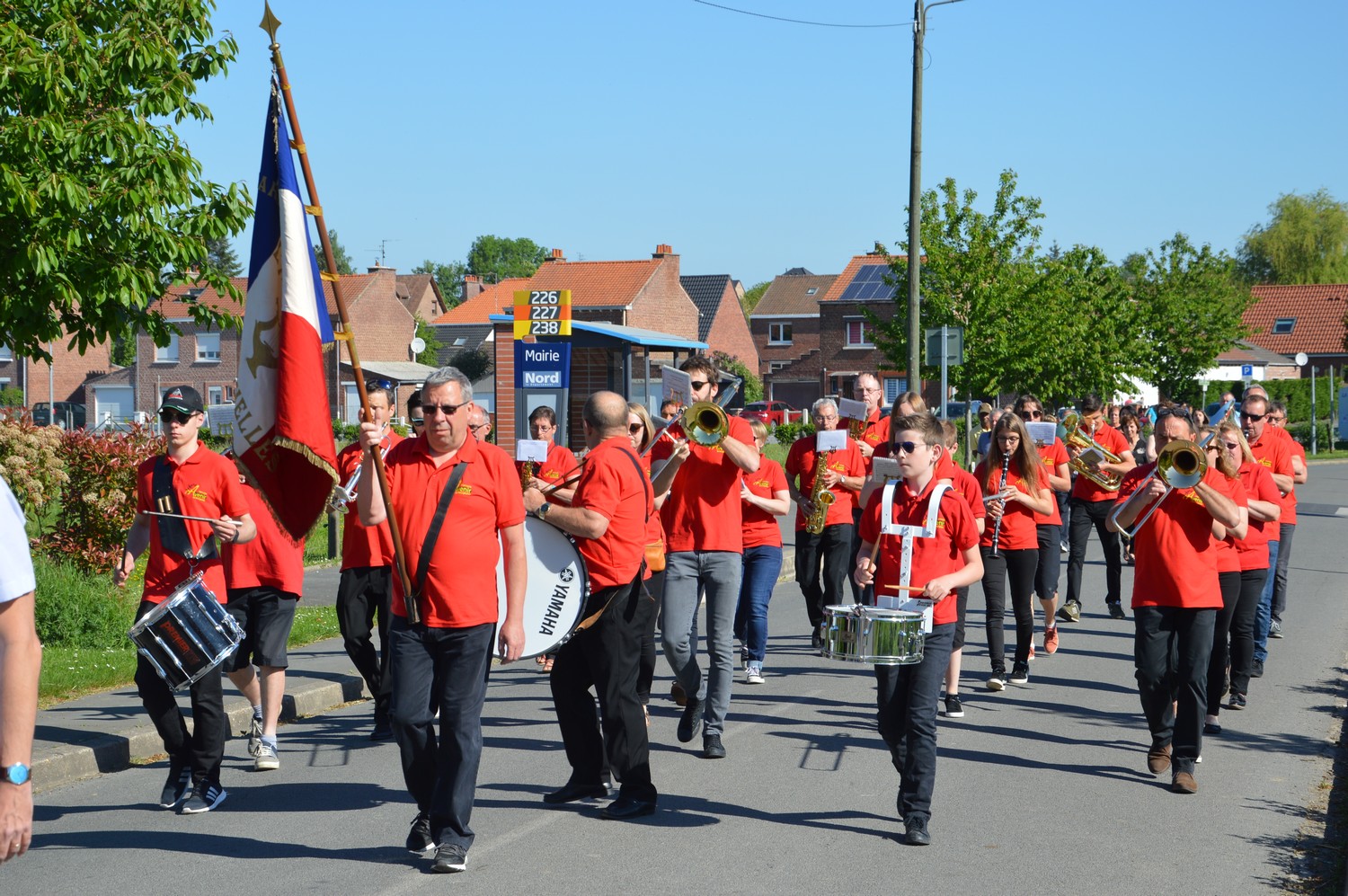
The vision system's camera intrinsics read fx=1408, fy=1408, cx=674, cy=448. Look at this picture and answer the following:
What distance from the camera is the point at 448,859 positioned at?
5688mm

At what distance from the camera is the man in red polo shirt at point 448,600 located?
5.69 metres

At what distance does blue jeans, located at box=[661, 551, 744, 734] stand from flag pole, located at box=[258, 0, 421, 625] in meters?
2.42

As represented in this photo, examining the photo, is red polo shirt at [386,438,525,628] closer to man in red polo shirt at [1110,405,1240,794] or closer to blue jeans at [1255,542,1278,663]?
man in red polo shirt at [1110,405,1240,794]

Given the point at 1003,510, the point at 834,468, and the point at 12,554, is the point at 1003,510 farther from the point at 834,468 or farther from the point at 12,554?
the point at 12,554

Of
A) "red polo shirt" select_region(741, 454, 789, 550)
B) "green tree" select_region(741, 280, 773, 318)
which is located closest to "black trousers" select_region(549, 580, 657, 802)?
"red polo shirt" select_region(741, 454, 789, 550)

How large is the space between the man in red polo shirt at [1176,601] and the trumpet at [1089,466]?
4563 mm

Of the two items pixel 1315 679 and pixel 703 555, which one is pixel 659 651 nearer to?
pixel 703 555

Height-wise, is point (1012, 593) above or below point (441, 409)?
below

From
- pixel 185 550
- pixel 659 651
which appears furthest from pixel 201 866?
pixel 659 651

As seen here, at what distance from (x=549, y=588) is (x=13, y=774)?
365 centimetres

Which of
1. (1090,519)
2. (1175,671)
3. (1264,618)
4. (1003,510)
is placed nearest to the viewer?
(1175,671)

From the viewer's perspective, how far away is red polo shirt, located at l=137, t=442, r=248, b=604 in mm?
6738

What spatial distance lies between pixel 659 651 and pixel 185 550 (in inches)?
228

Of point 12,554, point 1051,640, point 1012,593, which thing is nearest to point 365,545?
point 1012,593
